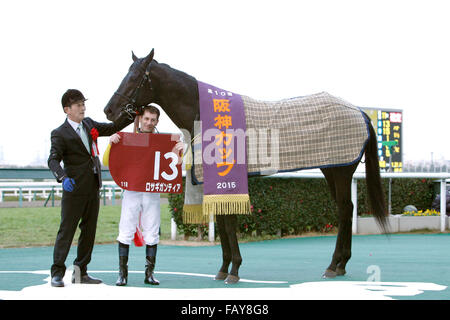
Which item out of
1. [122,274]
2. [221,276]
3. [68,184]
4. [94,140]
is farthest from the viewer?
[221,276]

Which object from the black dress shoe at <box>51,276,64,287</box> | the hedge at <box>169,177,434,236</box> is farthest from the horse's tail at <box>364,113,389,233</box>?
the hedge at <box>169,177,434,236</box>

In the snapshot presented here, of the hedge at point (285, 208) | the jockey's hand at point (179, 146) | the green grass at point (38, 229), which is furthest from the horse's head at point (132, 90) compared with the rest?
the green grass at point (38, 229)

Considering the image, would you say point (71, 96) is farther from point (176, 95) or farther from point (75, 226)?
point (75, 226)

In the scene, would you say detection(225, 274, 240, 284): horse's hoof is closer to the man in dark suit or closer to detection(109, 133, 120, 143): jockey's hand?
the man in dark suit

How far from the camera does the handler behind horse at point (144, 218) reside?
3.98m

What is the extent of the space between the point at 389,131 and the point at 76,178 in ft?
38.3

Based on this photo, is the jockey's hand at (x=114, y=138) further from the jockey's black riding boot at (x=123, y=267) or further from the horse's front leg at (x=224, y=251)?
the horse's front leg at (x=224, y=251)

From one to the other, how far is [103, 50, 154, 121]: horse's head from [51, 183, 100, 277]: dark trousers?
0.62 meters

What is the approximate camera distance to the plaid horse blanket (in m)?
4.26

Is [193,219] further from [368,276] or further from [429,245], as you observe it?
[429,245]

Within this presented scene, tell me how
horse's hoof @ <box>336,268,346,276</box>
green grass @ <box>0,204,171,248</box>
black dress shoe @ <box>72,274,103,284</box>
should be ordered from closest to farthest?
black dress shoe @ <box>72,274,103,284</box> < horse's hoof @ <box>336,268,346,276</box> < green grass @ <box>0,204,171,248</box>

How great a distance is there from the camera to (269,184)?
8.21m

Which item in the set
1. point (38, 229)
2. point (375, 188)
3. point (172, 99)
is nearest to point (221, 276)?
point (172, 99)

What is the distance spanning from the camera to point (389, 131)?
14086mm
